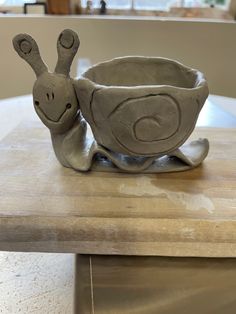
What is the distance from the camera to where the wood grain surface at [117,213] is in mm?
489

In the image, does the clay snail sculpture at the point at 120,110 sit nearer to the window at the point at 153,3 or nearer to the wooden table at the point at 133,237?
→ the wooden table at the point at 133,237

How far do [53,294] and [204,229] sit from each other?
382 mm

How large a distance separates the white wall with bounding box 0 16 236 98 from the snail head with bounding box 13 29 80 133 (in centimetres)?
151

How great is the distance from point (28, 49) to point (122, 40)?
5.12ft

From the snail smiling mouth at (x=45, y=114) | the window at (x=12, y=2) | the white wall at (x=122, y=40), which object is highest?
the snail smiling mouth at (x=45, y=114)

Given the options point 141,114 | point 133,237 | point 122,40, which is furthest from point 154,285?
point 122,40

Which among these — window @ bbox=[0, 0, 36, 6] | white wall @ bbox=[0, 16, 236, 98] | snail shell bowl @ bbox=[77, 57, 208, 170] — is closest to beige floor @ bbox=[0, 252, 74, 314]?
snail shell bowl @ bbox=[77, 57, 208, 170]

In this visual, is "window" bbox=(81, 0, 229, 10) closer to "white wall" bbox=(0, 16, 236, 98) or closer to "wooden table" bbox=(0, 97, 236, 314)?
"white wall" bbox=(0, 16, 236, 98)

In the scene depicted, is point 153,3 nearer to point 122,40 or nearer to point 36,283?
point 122,40

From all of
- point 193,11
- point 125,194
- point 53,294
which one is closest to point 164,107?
point 125,194

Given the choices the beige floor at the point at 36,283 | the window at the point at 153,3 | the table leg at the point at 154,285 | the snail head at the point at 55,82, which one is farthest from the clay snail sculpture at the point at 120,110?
the window at the point at 153,3

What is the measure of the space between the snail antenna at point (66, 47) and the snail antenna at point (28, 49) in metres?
0.03

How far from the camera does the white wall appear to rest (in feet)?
6.46

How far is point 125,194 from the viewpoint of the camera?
0.55m
